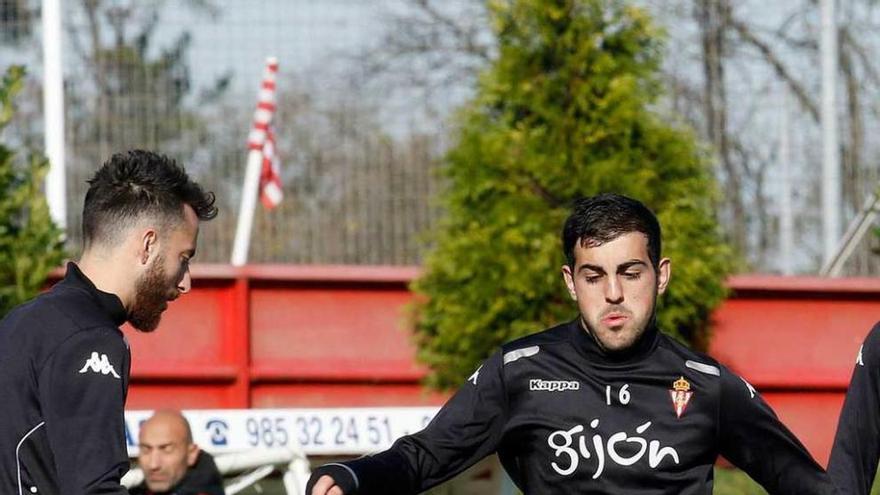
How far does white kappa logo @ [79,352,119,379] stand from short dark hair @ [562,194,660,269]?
144 cm

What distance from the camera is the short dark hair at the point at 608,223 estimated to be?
4574 millimetres

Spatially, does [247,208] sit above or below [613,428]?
above

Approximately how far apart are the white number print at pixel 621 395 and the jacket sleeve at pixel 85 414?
1.44 m

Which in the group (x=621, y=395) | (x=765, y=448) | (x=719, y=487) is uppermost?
(x=621, y=395)

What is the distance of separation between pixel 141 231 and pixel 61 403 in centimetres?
53

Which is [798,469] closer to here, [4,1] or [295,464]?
[295,464]

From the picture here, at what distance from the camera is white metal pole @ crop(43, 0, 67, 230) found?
10688mm

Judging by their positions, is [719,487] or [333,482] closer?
[333,482]

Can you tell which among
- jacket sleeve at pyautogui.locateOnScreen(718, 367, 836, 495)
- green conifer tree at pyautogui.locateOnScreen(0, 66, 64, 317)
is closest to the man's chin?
jacket sleeve at pyautogui.locateOnScreen(718, 367, 836, 495)

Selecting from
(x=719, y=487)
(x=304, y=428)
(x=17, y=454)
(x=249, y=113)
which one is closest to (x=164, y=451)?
(x=304, y=428)

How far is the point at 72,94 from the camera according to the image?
1109 cm

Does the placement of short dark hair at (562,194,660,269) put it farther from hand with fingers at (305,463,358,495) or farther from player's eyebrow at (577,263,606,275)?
hand with fingers at (305,463,358,495)

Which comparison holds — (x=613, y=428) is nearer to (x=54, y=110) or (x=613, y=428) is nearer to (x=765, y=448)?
(x=765, y=448)

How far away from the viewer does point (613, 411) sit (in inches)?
182
